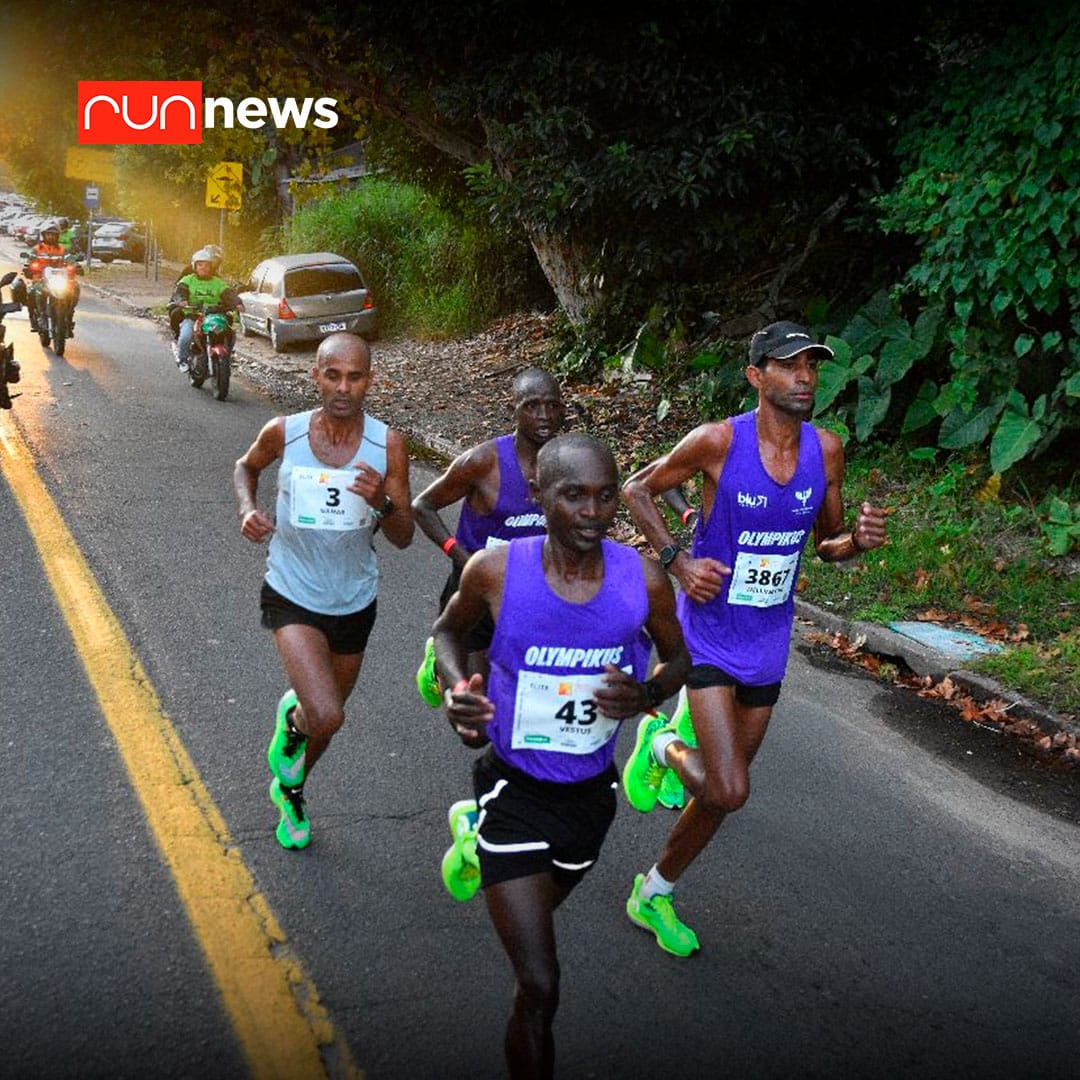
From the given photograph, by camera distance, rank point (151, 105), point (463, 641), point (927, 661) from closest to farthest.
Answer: point (463, 641)
point (927, 661)
point (151, 105)

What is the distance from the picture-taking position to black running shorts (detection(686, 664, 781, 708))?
4402mm

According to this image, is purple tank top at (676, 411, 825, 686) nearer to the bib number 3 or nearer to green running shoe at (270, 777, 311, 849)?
the bib number 3

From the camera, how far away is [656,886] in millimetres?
4410

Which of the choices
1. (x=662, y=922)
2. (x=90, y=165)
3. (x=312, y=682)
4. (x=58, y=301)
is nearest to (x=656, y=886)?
(x=662, y=922)

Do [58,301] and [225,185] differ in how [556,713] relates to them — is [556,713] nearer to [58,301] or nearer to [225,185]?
[58,301]

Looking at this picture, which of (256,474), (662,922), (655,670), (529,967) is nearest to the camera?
(529,967)

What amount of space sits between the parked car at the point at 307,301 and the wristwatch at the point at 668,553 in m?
19.2

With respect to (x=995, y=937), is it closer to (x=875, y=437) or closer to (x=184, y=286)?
(x=875, y=437)

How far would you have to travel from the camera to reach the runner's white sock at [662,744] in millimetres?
4547

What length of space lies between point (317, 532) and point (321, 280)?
20.0 metres

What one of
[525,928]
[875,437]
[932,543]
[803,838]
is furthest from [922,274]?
[525,928]

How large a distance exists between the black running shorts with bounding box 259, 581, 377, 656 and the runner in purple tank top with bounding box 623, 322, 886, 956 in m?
1.16

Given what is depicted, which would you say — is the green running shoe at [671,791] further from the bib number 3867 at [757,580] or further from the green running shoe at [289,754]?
the green running shoe at [289,754]

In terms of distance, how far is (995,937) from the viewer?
15.1 ft
